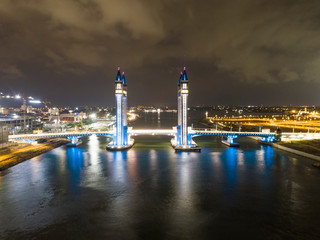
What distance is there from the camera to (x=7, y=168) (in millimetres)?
31141

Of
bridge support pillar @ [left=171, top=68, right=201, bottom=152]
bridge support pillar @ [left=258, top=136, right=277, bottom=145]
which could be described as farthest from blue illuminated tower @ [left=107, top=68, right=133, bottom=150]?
bridge support pillar @ [left=258, top=136, right=277, bottom=145]

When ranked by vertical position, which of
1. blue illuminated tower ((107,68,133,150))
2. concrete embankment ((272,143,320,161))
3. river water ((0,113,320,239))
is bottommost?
river water ((0,113,320,239))

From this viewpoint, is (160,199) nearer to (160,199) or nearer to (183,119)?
(160,199)

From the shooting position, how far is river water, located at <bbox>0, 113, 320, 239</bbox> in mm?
16375

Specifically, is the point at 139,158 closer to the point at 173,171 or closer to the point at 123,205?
the point at 173,171

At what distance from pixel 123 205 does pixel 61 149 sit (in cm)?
3191

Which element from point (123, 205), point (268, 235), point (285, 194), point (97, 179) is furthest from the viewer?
point (97, 179)

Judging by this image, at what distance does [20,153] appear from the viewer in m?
38.2

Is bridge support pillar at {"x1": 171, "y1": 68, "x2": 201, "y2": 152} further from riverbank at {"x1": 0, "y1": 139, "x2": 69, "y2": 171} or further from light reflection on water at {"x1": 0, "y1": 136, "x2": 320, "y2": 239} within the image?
riverbank at {"x1": 0, "y1": 139, "x2": 69, "y2": 171}

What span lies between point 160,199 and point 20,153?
2739cm

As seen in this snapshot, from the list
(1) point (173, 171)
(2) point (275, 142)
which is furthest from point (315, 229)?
(2) point (275, 142)

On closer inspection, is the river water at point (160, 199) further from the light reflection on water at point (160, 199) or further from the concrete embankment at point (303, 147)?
the concrete embankment at point (303, 147)

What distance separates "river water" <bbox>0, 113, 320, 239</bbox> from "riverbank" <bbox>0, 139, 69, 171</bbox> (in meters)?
1.30

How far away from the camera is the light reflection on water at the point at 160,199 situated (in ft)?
54.2
